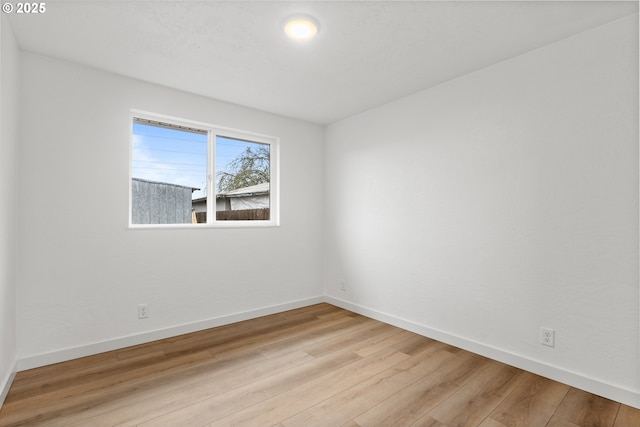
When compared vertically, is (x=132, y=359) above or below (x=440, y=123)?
below

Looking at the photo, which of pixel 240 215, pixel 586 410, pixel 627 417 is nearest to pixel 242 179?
pixel 240 215

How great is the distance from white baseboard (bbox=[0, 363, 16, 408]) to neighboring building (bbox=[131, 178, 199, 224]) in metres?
1.34

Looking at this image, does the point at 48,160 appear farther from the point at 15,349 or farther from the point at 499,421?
the point at 499,421

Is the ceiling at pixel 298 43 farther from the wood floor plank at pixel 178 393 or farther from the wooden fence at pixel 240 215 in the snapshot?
the wood floor plank at pixel 178 393

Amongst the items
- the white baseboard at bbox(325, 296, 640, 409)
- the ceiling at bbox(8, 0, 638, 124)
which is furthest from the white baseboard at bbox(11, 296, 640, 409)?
the ceiling at bbox(8, 0, 638, 124)

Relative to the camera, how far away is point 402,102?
3.29 meters

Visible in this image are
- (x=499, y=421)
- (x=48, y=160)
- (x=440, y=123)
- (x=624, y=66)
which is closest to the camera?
(x=499, y=421)

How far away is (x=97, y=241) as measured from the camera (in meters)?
2.63

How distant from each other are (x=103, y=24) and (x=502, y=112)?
2.95 metres

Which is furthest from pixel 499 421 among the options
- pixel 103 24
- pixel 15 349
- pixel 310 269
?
pixel 103 24

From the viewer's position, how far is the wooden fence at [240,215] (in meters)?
3.39

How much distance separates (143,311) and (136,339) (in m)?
0.24

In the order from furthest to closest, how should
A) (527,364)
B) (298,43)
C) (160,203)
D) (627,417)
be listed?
1. (160,203)
2. (527,364)
3. (298,43)
4. (627,417)

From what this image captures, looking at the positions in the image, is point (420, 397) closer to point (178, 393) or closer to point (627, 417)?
point (627, 417)
